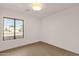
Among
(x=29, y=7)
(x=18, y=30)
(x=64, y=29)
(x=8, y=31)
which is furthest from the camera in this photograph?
(x=64, y=29)

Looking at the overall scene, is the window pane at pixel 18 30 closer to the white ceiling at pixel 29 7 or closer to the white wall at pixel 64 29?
the white ceiling at pixel 29 7

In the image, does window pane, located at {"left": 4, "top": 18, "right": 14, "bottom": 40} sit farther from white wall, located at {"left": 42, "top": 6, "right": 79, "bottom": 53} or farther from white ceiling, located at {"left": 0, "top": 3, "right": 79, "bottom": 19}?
white wall, located at {"left": 42, "top": 6, "right": 79, "bottom": 53}

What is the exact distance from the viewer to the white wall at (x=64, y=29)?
282cm

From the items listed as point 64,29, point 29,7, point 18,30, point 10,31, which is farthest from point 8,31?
point 64,29

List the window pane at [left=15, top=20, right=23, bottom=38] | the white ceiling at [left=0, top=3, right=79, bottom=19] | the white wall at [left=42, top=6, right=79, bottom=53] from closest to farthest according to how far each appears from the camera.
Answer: the white ceiling at [left=0, top=3, right=79, bottom=19] → the window pane at [left=15, top=20, right=23, bottom=38] → the white wall at [left=42, top=6, right=79, bottom=53]

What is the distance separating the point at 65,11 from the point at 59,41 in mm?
1255

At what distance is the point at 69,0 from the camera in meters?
0.57

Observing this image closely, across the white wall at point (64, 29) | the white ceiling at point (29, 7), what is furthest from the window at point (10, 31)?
the white wall at point (64, 29)

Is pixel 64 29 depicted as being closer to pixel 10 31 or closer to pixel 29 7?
pixel 29 7

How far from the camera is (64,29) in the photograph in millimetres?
3316

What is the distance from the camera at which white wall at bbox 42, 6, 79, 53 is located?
9.25 feet

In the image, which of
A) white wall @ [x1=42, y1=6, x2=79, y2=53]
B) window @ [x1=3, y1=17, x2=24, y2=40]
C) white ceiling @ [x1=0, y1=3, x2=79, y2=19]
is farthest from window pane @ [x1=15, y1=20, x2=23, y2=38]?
white wall @ [x1=42, y1=6, x2=79, y2=53]

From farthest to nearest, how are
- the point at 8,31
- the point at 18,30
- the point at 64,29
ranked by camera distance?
the point at 64,29 → the point at 18,30 → the point at 8,31

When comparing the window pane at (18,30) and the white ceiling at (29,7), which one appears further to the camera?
the window pane at (18,30)
